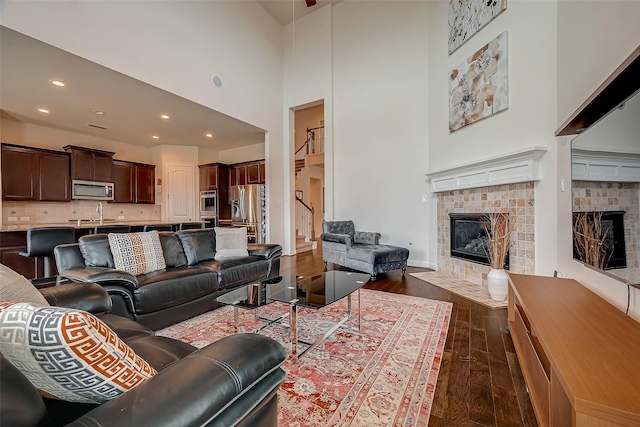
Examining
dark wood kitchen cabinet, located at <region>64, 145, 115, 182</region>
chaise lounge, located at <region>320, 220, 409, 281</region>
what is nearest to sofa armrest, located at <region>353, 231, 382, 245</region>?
chaise lounge, located at <region>320, 220, 409, 281</region>

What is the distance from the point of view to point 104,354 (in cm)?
68

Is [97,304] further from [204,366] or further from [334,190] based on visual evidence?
[334,190]

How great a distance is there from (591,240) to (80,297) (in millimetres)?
3287

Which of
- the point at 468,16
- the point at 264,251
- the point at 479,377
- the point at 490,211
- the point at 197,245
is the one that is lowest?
the point at 479,377

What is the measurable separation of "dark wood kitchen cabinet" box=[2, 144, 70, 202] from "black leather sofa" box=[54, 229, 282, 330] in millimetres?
3760

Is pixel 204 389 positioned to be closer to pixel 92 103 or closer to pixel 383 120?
pixel 92 103

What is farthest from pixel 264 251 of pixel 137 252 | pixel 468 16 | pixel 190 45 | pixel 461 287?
pixel 468 16

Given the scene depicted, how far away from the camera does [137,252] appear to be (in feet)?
8.58

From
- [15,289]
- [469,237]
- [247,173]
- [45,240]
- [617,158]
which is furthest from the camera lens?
[247,173]

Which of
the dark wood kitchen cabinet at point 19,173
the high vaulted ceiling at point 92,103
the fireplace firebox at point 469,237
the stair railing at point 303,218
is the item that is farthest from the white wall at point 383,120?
the dark wood kitchen cabinet at point 19,173

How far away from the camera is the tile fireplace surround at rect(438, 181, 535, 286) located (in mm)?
3059

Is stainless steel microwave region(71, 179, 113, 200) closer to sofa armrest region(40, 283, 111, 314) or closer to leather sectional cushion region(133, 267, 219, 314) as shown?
leather sectional cushion region(133, 267, 219, 314)

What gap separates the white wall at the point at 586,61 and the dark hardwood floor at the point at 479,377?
742 millimetres

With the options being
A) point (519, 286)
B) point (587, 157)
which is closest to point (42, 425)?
point (519, 286)
